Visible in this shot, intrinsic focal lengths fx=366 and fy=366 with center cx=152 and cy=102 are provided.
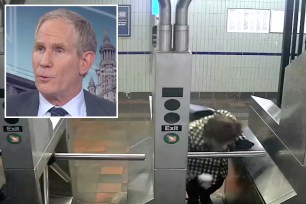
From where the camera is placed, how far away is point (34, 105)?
0.99 m

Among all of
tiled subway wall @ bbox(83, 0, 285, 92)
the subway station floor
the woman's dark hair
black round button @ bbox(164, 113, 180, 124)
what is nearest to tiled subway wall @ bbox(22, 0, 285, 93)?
tiled subway wall @ bbox(83, 0, 285, 92)

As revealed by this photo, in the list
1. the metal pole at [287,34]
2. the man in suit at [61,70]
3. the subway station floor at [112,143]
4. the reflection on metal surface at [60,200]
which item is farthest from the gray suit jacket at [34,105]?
the metal pole at [287,34]

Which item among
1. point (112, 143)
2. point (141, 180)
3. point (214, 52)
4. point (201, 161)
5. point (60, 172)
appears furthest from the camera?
point (214, 52)

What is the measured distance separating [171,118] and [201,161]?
87cm

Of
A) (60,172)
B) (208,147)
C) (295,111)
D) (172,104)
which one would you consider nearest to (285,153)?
(295,111)

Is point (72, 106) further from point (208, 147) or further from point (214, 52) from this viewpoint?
point (214, 52)

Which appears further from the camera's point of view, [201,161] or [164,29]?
[201,161]

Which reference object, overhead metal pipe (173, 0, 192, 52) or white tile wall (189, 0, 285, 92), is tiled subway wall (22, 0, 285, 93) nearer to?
white tile wall (189, 0, 285, 92)

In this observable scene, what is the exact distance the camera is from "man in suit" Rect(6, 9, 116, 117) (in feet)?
3.09

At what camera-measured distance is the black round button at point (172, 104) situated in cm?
115

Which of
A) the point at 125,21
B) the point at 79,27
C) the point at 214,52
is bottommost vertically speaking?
the point at 214,52

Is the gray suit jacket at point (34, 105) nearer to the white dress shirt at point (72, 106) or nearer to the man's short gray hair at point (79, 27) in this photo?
the white dress shirt at point (72, 106)

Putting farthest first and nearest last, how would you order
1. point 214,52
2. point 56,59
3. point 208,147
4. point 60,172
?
point 214,52, point 60,172, point 208,147, point 56,59

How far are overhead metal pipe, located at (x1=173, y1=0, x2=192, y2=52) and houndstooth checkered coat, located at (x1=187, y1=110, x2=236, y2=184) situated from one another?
0.84m
